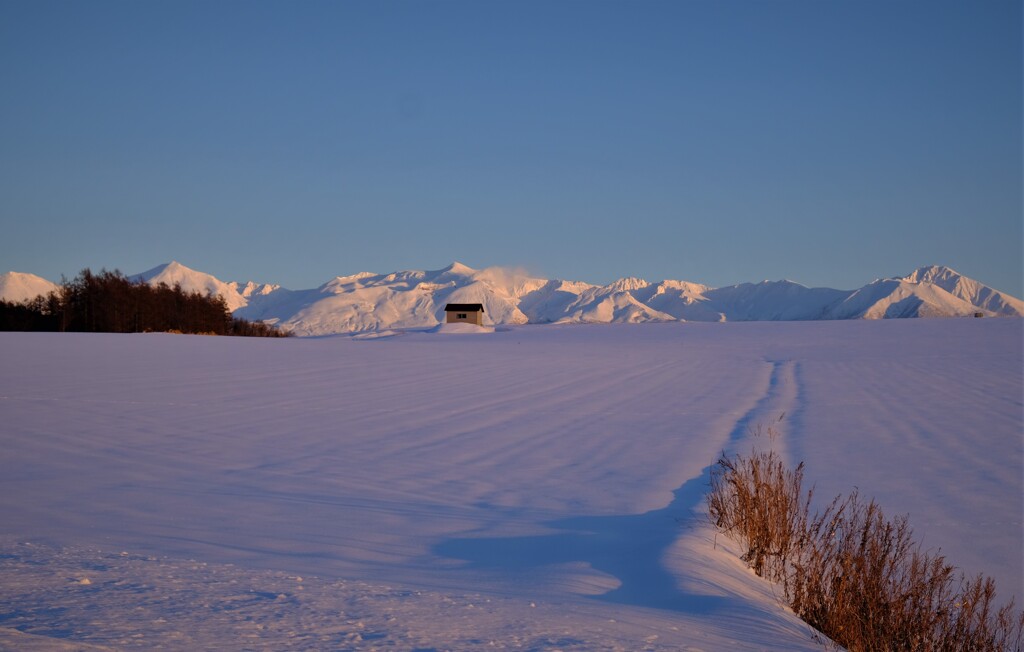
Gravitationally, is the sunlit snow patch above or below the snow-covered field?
above

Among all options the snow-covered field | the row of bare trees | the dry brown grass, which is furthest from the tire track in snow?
the row of bare trees

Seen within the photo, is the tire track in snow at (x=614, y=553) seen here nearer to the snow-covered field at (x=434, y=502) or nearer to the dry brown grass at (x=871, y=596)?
the snow-covered field at (x=434, y=502)

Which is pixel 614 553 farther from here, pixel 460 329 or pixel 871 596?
pixel 460 329

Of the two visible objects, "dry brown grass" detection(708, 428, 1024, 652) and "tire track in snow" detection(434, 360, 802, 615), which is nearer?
"dry brown grass" detection(708, 428, 1024, 652)

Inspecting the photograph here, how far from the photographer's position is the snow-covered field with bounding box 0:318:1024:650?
3.76 meters

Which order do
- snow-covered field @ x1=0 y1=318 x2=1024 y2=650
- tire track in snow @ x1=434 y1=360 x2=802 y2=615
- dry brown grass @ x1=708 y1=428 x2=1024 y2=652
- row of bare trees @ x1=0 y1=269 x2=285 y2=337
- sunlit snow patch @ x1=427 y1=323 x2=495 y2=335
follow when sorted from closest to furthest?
snow-covered field @ x1=0 y1=318 x2=1024 y2=650 < dry brown grass @ x1=708 y1=428 x2=1024 y2=652 < tire track in snow @ x1=434 y1=360 x2=802 y2=615 < row of bare trees @ x1=0 y1=269 x2=285 y2=337 < sunlit snow patch @ x1=427 y1=323 x2=495 y2=335

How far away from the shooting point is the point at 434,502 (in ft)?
23.2

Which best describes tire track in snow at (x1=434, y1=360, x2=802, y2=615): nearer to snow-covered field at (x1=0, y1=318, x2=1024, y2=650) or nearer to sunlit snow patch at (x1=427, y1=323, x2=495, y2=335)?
snow-covered field at (x1=0, y1=318, x2=1024, y2=650)

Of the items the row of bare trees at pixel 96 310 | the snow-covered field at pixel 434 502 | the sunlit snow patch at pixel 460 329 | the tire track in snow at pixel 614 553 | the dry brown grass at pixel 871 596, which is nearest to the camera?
the snow-covered field at pixel 434 502

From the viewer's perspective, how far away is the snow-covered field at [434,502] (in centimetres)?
376

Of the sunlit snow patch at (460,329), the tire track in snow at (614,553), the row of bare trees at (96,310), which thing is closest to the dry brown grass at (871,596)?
the tire track in snow at (614,553)

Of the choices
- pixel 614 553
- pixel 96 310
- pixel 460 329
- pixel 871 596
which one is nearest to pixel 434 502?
pixel 614 553

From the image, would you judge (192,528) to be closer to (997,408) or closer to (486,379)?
(997,408)

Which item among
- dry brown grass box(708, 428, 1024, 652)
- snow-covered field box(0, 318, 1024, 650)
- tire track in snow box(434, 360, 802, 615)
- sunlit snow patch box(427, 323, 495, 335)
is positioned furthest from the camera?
sunlit snow patch box(427, 323, 495, 335)
